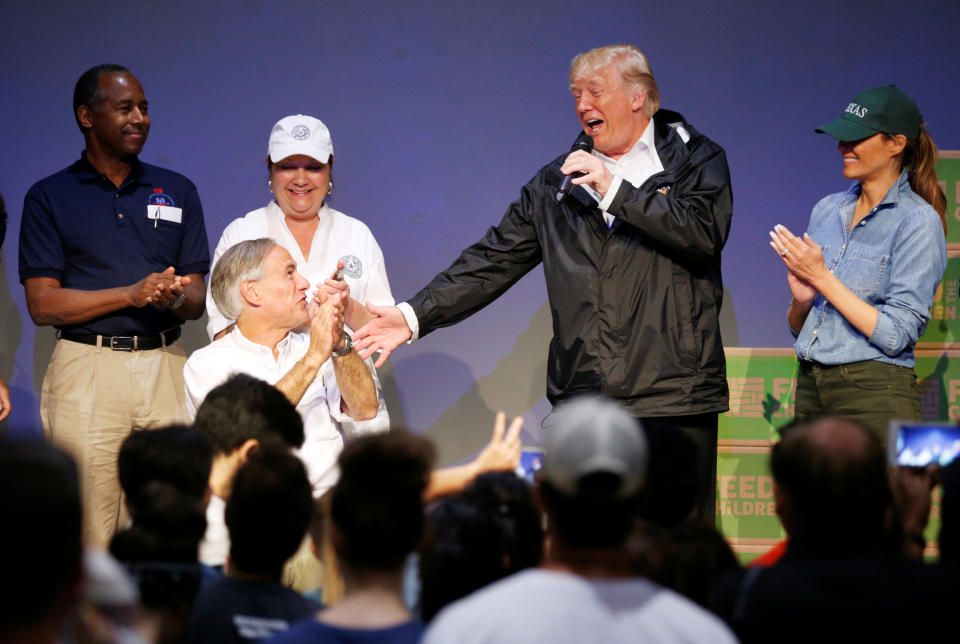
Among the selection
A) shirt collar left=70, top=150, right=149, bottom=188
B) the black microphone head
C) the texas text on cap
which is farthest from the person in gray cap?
shirt collar left=70, top=150, right=149, bottom=188

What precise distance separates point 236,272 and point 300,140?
80cm

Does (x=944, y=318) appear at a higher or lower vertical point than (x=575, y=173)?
lower

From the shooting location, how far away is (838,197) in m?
3.56

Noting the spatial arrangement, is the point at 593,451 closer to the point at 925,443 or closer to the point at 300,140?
the point at 925,443

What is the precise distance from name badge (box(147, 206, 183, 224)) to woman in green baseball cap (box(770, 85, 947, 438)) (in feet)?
7.03

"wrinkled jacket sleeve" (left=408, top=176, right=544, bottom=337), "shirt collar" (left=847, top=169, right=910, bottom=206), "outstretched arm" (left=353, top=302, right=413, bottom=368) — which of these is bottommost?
"outstretched arm" (left=353, top=302, right=413, bottom=368)

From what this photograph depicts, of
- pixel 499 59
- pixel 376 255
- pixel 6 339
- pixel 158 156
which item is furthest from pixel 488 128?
pixel 6 339

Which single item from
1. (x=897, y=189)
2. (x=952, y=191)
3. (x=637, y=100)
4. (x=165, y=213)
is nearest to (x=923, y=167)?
(x=897, y=189)

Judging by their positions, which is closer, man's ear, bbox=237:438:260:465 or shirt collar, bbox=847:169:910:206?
man's ear, bbox=237:438:260:465

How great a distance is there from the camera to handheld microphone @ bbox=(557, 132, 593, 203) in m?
3.33

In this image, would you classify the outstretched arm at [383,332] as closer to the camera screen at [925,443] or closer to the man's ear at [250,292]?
the man's ear at [250,292]

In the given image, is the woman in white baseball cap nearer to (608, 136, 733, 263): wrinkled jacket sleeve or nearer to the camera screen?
(608, 136, 733, 263): wrinkled jacket sleeve

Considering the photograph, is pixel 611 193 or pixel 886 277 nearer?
pixel 611 193

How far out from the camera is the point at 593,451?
4.80 ft
